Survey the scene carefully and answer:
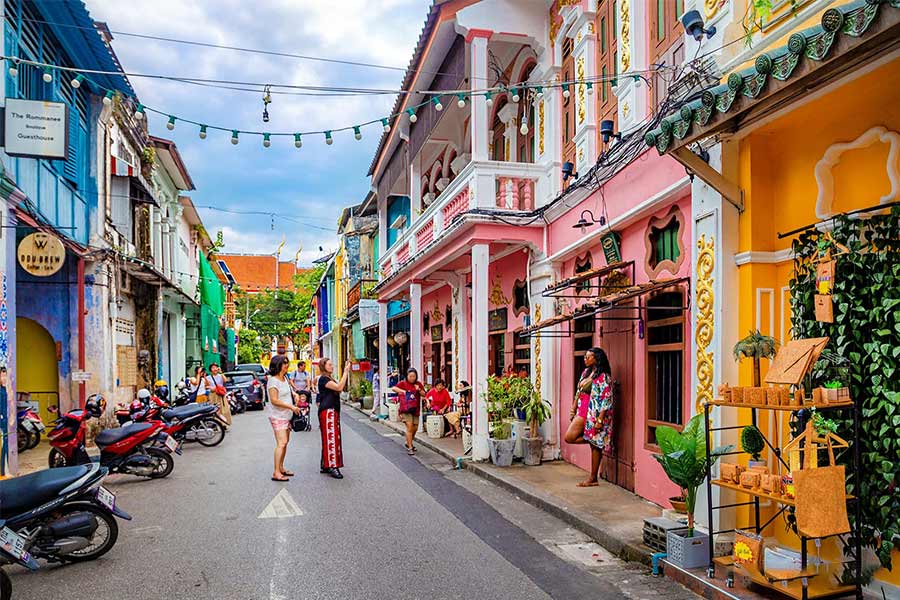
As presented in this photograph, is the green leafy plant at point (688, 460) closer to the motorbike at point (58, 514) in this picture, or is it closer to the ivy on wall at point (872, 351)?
the ivy on wall at point (872, 351)

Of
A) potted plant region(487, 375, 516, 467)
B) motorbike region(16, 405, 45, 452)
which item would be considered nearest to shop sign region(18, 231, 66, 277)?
motorbike region(16, 405, 45, 452)

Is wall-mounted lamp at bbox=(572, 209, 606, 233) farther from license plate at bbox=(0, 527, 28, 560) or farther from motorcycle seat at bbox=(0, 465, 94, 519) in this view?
license plate at bbox=(0, 527, 28, 560)

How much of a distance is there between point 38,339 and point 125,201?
4116mm

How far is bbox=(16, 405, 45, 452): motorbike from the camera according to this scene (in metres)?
12.8

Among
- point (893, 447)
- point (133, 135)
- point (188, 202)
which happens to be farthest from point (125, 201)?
point (893, 447)

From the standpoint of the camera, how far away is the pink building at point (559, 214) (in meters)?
7.79

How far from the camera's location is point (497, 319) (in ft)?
45.8

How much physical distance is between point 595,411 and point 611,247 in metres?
2.11

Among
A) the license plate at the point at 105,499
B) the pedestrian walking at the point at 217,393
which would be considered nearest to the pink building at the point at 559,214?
the license plate at the point at 105,499

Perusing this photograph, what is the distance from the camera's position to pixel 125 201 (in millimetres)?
17281

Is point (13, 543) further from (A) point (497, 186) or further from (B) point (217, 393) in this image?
(B) point (217, 393)

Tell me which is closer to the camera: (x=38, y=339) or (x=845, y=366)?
(x=845, y=366)

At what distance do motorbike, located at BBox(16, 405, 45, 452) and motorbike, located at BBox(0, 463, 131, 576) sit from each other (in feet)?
26.4

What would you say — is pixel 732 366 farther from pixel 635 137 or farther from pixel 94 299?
pixel 94 299
